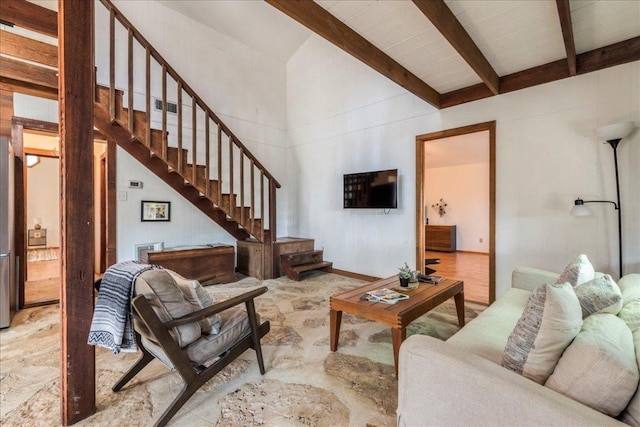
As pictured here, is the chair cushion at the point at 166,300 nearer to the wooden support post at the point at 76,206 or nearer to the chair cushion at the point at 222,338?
the chair cushion at the point at 222,338

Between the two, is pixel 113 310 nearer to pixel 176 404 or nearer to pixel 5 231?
pixel 176 404

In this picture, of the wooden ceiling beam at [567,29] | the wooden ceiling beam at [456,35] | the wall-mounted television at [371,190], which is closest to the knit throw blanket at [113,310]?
the wooden ceiling beam at [456,35]

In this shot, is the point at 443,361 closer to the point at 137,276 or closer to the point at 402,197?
the point at 137,276

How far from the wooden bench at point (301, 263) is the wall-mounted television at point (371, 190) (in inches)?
44.4

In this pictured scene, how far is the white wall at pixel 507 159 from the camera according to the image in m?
2.74

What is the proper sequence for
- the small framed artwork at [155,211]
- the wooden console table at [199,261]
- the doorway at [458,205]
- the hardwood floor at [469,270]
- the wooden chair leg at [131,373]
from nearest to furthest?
the wooden chair leg at [131,373] → the hardwood floor at [469,270] → the wooden console table at [199,261] → the small framed artwork at [155,211] → the doorway at [458,205]

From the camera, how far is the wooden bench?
4.72 metres

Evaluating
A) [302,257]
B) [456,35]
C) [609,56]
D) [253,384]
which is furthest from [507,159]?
[253,384]

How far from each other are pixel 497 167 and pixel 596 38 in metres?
1.39

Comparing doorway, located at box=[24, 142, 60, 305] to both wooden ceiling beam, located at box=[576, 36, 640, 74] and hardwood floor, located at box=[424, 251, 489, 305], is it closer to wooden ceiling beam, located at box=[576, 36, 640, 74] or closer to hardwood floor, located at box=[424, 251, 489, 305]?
hardwood floor, located at box=[424, 251, 489, 305]

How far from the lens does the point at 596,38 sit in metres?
2.56

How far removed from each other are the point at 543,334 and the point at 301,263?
13.7 feet

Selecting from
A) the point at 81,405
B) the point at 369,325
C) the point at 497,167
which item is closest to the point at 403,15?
the point at 497,167

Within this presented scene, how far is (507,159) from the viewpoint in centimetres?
335
